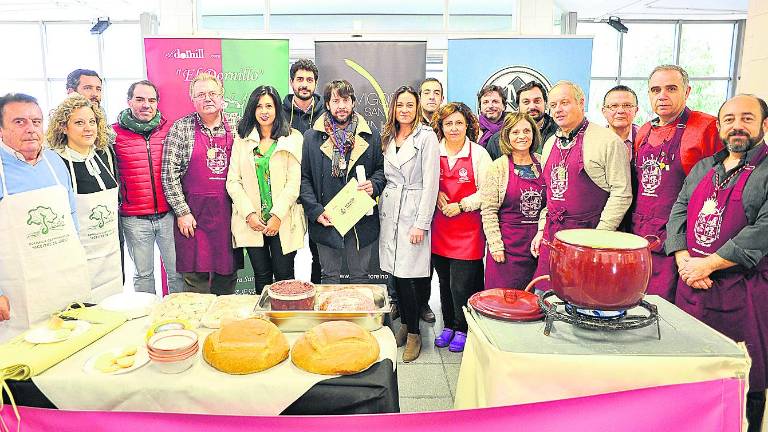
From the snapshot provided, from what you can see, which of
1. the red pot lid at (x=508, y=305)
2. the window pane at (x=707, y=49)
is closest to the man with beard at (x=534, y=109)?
the red pot lid at (x=508, y=305)

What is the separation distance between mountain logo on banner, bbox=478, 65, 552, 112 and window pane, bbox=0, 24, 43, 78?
27.1ft

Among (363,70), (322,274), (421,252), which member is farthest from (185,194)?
(363,70)

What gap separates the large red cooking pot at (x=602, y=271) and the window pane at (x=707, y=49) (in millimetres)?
9758

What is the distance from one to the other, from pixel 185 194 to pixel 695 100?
9.91 metres

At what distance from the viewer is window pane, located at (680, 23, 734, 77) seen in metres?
9.30

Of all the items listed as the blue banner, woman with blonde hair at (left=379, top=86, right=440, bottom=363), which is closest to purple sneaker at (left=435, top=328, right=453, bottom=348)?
woman with blonde hair at (left=379, top=86, right=440, bottom=363)

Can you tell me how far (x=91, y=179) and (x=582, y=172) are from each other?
2.52 m

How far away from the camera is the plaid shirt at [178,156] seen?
10.1ft

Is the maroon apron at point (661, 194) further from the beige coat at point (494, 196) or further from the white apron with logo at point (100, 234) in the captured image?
the white apron with logo at point (100, 234)

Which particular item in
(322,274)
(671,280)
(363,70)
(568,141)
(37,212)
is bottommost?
(322,274)

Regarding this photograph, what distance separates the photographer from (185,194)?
3.19 meters

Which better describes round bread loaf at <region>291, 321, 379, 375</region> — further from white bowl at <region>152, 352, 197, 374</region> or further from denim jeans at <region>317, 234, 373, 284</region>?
denim jeans at <region>317, 234, 373, 284</region>

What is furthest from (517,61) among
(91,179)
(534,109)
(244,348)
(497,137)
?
(244,348)

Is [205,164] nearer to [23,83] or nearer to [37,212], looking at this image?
[37,212]
